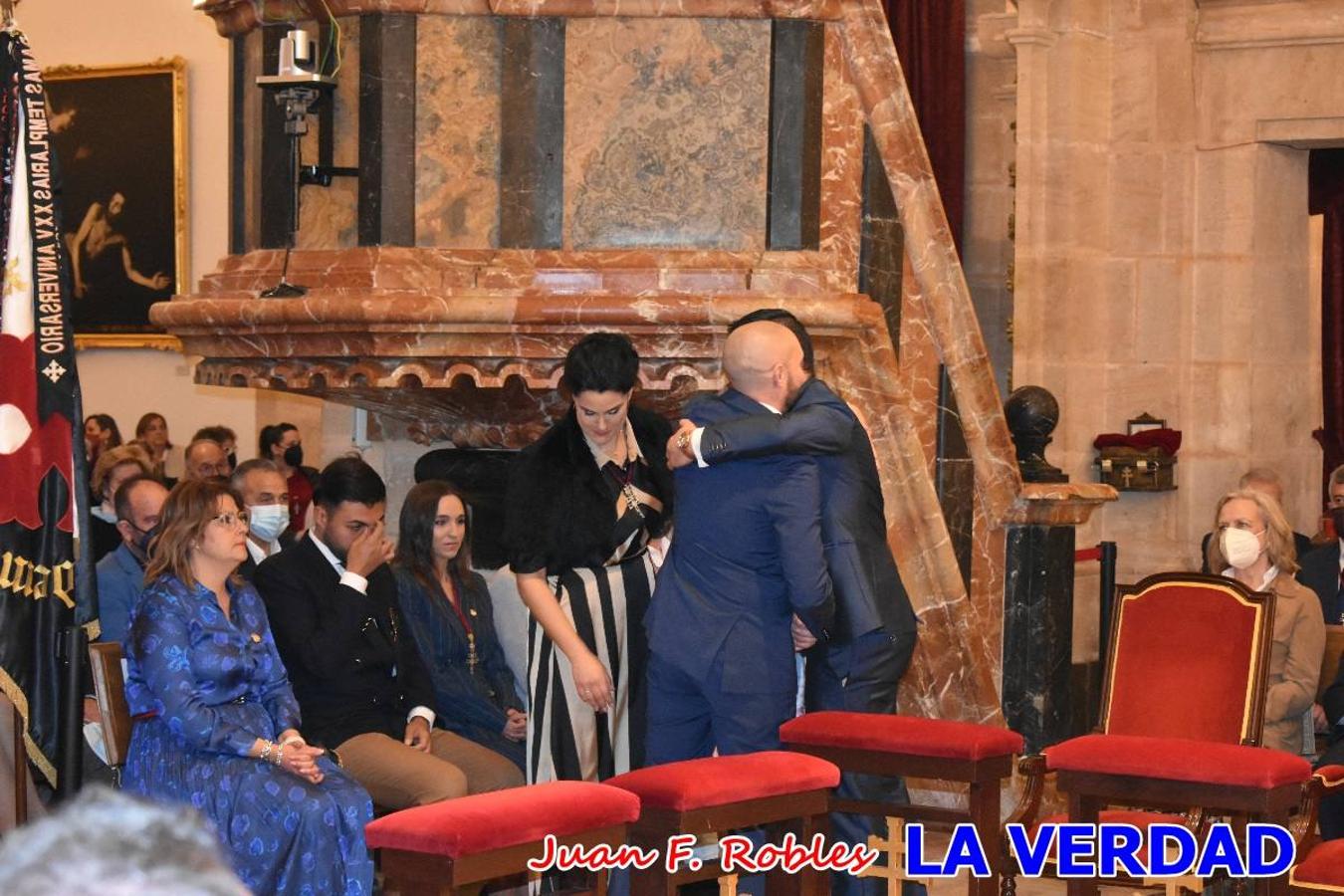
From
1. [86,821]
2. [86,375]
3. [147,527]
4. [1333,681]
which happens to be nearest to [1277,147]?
[1333,681]

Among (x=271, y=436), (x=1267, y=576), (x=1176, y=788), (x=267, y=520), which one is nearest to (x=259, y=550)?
(x=267, y=520)

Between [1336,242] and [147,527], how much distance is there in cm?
670

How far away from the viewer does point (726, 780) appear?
412cm

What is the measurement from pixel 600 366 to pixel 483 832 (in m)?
1.46

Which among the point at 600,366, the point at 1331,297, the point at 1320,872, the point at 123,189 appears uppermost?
the point at 123,189

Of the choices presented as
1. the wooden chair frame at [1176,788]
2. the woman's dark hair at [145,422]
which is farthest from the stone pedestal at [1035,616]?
the woman's dark hair at [145,422]

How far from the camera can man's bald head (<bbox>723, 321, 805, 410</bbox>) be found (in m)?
4.68

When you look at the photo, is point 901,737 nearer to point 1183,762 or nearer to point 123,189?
point 1183,762

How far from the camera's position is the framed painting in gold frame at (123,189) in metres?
12.1

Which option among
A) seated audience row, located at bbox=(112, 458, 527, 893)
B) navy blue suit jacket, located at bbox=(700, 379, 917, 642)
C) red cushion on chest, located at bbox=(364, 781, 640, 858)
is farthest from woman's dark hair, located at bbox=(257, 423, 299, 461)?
red cushion on chest, located at bbox=(364, 781, 640, 858)

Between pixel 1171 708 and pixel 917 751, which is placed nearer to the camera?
pixel 917 751

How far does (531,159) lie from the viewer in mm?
5637

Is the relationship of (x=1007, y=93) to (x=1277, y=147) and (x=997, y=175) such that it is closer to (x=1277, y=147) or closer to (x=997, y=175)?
(x=997, y=175)

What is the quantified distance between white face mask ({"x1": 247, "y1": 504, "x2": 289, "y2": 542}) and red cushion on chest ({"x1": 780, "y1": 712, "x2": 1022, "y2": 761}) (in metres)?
2.16
